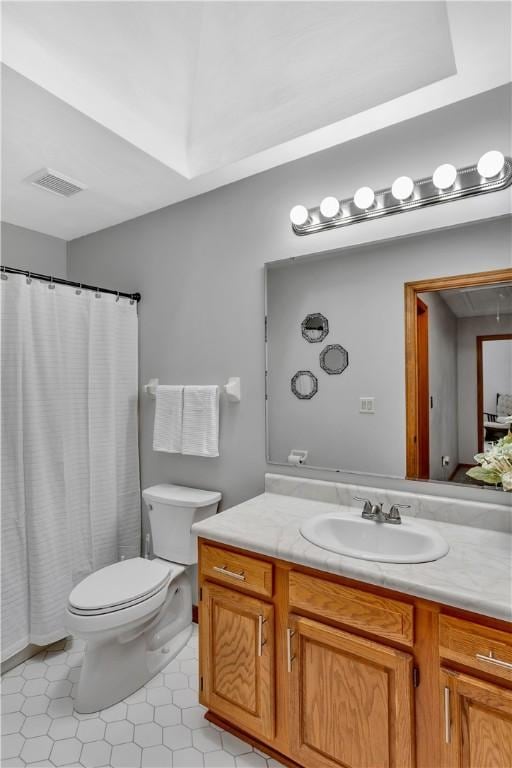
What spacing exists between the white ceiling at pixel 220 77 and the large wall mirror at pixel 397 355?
1.64 ft

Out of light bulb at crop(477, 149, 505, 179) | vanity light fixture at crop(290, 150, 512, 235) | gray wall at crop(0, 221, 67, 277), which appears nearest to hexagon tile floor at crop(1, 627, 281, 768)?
vanity light fixture at crop(290, 150, 512, 235)

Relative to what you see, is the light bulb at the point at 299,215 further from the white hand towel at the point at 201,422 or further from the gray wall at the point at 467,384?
the white hand towel at the point at 201,422

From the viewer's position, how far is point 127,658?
1.82 m

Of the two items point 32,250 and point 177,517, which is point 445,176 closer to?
point 177,517

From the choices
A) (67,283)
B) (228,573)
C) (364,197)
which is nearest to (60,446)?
(67,283)

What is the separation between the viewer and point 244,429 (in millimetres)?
2078

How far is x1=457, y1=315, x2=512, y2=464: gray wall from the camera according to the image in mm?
1519

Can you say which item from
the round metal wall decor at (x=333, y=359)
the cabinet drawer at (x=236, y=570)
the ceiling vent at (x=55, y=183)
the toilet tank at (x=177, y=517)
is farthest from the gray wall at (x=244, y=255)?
the cabinet drawer at (x=236, y=570)

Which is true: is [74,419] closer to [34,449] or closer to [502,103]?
[34,449]

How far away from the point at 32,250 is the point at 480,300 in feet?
8.70

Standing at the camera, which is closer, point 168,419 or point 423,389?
point 423,389

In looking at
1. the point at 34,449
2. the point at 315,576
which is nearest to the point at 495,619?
the point at 315,576

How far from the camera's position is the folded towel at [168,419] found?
2.21 metres

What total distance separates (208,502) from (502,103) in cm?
202
